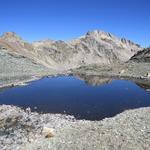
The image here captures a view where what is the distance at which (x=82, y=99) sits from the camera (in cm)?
4594

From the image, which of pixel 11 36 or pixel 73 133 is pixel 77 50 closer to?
pixel 11 36

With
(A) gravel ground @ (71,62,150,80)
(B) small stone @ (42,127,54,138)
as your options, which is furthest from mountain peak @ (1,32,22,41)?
(B) small stone @ (42,127,54,138)

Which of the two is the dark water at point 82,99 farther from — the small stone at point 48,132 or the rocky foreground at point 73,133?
the small stone at point 48,132

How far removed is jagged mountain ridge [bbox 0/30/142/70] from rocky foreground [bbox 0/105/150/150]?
9174cm

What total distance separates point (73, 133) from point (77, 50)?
5329 inches

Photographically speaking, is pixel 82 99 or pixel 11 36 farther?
pixel 11 36

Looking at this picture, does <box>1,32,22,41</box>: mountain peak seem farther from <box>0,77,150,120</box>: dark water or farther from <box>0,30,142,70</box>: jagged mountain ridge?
<box>0,77,150,120</box>: dark water

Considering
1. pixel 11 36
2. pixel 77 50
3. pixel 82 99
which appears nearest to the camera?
pixel 82 99

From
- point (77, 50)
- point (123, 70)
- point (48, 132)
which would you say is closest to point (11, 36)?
point (77, 50)

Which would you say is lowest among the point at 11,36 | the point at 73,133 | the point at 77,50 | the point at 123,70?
the point at 73,133

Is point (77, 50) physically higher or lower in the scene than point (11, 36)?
lower

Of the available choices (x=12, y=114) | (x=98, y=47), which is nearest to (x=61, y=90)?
(x=12, y=114)

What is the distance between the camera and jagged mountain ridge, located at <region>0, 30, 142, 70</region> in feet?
440

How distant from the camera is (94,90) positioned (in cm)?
5628
